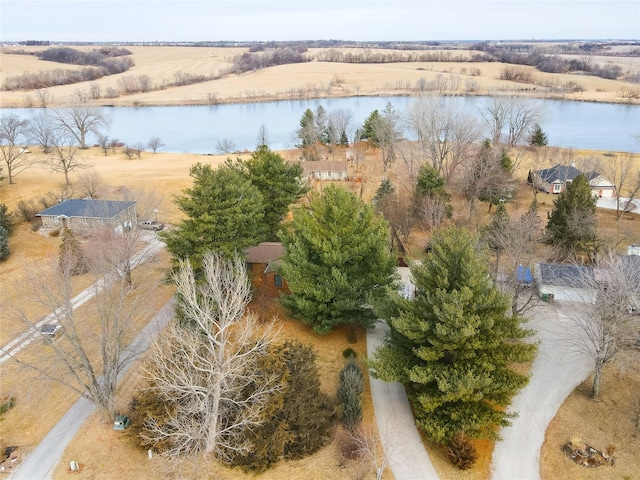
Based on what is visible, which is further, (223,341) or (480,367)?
(480,367)

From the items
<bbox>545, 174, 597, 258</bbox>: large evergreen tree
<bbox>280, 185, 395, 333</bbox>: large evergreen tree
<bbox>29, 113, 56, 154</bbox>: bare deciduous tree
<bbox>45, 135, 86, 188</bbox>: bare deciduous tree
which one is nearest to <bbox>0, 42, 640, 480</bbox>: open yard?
<bbox>45, 135, 86, 188</bbox>: bare deciduous tree

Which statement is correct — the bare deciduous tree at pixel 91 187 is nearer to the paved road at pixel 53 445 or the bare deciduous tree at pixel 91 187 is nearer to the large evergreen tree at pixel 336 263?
the paved road at pixel 53 445

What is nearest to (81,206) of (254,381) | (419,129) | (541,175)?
(254,381)

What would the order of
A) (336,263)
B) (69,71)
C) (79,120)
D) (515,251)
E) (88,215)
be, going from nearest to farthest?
(336,263) → (515,251) → (88,215) → (79,120) → (69,71)

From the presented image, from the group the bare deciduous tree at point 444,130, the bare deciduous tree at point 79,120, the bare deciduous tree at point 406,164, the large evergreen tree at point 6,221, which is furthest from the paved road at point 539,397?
the bare deciduous tree at point 79,120

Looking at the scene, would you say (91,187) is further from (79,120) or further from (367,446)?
(367,446)

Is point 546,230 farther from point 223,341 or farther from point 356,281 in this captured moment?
point 223,341

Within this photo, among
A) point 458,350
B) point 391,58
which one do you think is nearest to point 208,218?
point 458,350
